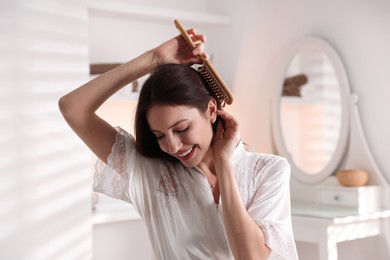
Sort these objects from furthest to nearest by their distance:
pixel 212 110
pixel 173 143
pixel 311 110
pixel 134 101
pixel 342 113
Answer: pixel 134 101 → pixel 311 110 → pixel 342 113 → pixel 212 110 → pixel 173 143

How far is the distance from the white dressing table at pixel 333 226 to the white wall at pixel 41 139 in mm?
1080

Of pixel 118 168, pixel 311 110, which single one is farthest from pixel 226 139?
pixel 311 110

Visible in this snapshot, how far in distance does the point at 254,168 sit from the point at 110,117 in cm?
238

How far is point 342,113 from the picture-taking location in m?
3.55

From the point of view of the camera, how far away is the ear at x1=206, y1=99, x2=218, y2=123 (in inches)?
66.1

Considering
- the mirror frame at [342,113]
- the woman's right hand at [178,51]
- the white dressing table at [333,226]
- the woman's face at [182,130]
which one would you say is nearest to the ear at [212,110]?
the woman's face at [182,130]

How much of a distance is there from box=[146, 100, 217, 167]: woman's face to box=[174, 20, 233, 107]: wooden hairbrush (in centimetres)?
4

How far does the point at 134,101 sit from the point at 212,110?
2.34 m

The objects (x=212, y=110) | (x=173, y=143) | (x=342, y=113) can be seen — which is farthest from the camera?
(x=342, y=113)

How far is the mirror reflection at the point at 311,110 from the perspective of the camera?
362 centimetres

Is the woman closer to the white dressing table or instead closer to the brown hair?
the brown hair

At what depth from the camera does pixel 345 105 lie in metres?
3.54

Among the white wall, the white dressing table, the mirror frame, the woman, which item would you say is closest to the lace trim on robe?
the woman

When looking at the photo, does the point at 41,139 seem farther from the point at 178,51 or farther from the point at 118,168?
the point at 178,51
